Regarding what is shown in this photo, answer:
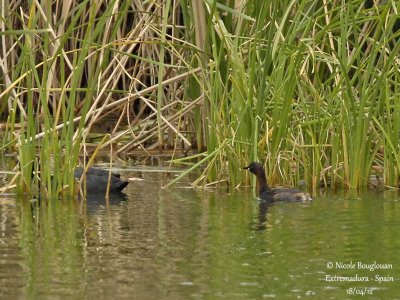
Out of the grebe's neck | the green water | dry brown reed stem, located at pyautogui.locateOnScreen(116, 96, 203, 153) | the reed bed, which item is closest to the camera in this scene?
the green water

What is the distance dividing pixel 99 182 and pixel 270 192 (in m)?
1.34

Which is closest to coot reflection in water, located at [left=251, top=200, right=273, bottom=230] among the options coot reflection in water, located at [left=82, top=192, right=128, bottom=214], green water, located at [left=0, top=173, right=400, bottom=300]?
green water, located at [left=0, top=173, right=400, bottom=300]

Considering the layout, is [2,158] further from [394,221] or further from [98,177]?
[394,221]

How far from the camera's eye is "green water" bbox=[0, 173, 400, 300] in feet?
17.7

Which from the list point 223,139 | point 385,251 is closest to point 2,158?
point 223,139

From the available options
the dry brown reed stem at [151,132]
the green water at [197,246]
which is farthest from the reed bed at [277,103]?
the dry brown reed stem at [151,132]

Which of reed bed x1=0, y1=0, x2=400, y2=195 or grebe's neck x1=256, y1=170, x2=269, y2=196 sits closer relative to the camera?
reed bed x1=0, y1=0, x2=400, y2=195

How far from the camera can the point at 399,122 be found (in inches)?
339

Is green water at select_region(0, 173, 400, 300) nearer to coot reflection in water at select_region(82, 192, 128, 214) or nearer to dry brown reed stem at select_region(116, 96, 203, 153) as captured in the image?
coot reflection in water at select_region(82, 192, 128, 214)

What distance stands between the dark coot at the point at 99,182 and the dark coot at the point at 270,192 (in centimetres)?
94

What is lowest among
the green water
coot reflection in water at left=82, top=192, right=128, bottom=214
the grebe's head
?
the green water

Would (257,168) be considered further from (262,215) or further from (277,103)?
(262,215)

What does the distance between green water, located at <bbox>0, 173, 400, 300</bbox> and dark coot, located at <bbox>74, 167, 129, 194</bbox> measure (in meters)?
0.14

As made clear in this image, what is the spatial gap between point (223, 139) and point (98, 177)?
0.94 m
